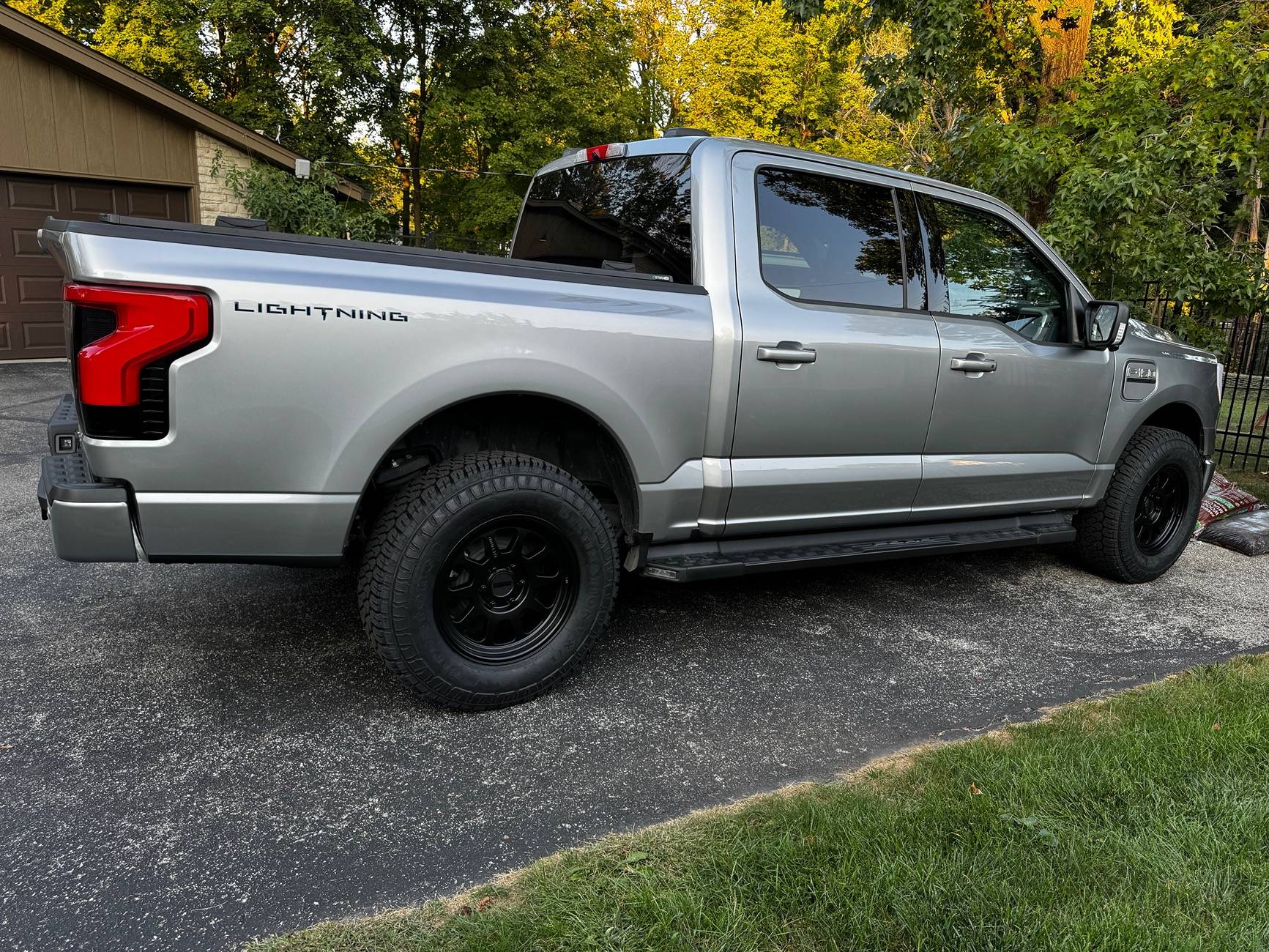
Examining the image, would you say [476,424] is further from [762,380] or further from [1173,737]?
[1173,737]

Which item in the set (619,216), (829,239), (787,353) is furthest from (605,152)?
(787,353)


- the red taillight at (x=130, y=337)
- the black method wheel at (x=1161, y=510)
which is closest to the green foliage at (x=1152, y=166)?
the black method wheel at (x=1161, y=510)

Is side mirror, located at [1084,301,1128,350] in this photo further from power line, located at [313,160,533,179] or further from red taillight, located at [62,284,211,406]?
power line, located at [313,160,533,179]

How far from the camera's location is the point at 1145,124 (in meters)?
7.59

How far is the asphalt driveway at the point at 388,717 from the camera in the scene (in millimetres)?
2330

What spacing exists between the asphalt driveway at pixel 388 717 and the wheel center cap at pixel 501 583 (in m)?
0.44

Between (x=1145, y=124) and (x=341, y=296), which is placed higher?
(x=1145, y=124)

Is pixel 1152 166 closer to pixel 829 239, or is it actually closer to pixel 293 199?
pixel 829 239

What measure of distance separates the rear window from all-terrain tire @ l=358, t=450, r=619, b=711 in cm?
101

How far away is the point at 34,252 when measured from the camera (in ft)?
38.4

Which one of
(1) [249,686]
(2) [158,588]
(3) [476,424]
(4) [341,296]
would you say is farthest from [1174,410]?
(2) [158,588]

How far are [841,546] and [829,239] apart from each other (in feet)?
4.26

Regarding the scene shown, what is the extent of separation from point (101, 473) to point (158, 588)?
6.39 feet

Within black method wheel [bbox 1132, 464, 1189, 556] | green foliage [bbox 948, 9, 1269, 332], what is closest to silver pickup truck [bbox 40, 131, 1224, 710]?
black method wheel [bbox 1132, 464, 1189, 556]
